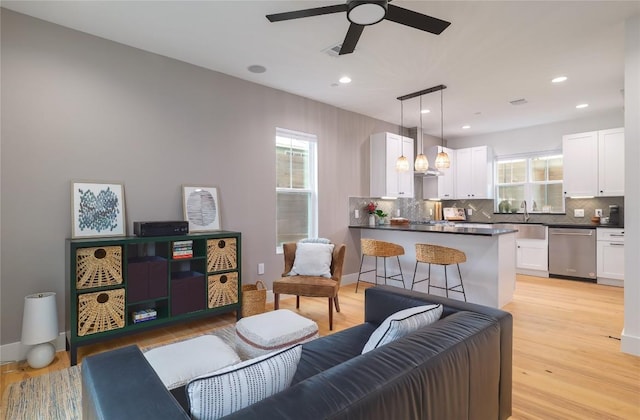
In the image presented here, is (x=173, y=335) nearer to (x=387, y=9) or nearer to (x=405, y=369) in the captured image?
(x=405, y=369)

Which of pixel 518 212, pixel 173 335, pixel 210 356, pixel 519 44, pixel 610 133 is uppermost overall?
pixel 519 44

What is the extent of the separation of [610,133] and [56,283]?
24.5 ft

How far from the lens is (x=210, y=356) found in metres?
1.78

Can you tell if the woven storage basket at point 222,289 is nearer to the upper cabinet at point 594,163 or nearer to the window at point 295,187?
the window at point 295,187

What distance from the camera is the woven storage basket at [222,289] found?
3.21 m

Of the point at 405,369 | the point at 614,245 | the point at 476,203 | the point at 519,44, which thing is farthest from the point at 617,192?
the point at 405,369

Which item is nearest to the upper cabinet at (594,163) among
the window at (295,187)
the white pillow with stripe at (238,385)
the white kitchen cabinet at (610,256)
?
the white kitchen cabinet at (610,256)

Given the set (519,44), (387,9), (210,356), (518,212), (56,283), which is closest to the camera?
(210,356)

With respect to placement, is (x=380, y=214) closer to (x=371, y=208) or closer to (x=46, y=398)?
(x=371, y=208)

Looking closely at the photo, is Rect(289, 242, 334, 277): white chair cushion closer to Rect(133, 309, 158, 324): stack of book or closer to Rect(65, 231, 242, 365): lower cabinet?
Rect(65, 231, 242, 365): lower cabinet

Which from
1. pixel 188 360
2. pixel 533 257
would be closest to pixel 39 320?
pixel 188 360

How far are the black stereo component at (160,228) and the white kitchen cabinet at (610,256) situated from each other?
19.6 ft

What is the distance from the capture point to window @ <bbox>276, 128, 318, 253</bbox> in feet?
14.4

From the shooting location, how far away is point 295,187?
458cm
